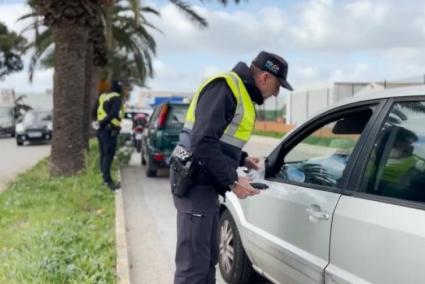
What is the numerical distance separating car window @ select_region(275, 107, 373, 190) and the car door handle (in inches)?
6.7

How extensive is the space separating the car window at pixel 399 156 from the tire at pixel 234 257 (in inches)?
71.1

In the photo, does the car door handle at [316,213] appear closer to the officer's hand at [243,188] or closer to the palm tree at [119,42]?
the officer's hand at [243,188]

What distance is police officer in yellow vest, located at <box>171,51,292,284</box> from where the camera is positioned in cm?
323

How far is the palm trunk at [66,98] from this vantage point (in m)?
10.9

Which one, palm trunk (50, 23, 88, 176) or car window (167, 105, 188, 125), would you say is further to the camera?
car window (167, 105, 188, 125)

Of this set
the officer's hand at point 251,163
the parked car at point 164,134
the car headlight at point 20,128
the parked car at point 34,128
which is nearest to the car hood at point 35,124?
the parked car at point 34,128

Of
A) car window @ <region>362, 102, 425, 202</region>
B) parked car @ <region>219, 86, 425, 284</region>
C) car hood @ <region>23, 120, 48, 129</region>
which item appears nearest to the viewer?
parked car @ <region>219, 86, 425, 284</region>

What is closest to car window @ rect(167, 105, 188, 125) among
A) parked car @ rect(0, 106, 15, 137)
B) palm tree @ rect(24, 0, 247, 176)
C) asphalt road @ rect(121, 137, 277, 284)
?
asphalt road @ rect(121, 137, 277, 284)

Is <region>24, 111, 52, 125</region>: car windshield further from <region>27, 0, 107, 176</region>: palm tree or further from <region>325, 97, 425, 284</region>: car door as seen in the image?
<region>325, 97, 425, 284</region>: car door

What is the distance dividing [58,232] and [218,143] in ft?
10.7

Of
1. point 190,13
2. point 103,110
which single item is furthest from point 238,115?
point 190,13

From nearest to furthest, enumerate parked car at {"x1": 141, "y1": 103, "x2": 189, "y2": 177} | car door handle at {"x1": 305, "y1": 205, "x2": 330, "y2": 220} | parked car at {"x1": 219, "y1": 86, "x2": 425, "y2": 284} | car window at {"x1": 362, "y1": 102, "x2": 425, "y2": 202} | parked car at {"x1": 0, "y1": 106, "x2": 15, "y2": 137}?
parked car at {"x1": 219, "y1": 86, "x2": 425, "y2": 284} < car window at {"x1": 362, "y1": 102, "x2": 425, "y2": 202} < car door handle at {"x1": 305, "y1": 205, "x2": 330, "y2": 220} < parked car at {"x1": 141, "y1": 103, "x2": 189, "y2": 177} < parked car at {"x1": 0, "y1": 106, "x2": 15, "y2": 137}

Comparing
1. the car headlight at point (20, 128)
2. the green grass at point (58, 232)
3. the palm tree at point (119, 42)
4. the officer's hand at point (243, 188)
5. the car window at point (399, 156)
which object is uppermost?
the palm tree at point (119, 42)

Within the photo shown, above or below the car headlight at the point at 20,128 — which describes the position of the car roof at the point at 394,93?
above
